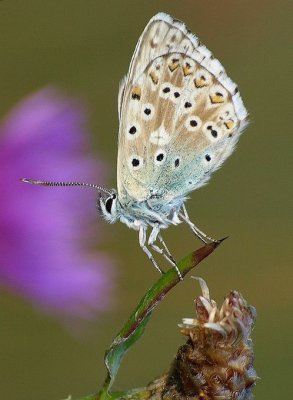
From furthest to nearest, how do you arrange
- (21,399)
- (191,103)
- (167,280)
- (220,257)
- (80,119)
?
(220,257) → (21,399) → (80,119) → (191,103) → (167,280)

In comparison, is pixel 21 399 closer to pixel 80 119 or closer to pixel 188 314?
pixel 188 314

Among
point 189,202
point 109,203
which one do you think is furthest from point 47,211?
point 189,202

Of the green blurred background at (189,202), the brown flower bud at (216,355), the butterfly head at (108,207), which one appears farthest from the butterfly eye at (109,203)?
the green blurred background at (189,202)

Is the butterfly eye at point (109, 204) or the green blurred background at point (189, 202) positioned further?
the green blurred background at point (189, 202)

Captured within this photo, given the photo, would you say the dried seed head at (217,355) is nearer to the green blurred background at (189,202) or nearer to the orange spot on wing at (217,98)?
the orange spot on wing at (217,98)

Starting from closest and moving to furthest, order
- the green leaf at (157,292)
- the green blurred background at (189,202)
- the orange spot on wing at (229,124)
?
the green leaf at (157,292)
the orange spot on wing at (229,124)
the green blurred background at (189,202)

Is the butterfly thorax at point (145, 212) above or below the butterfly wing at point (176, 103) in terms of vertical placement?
below

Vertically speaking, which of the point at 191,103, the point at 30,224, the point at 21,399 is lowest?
the point at 21,399

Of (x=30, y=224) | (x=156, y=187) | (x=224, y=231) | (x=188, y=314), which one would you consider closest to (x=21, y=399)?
(x=188, y=314)

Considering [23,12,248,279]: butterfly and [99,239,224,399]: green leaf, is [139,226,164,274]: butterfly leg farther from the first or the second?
[99,239,224,399]: green leaf
